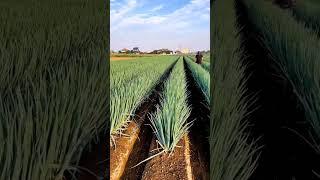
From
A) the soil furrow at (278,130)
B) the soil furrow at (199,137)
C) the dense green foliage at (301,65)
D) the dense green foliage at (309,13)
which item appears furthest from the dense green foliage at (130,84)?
the dense green foliage at (309,13)

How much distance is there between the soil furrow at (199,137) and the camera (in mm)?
885

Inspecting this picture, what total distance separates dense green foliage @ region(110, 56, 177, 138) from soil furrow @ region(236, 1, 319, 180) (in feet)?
1.10

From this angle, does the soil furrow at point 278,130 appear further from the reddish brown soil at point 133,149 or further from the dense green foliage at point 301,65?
the reddish brown soil at point 133,149

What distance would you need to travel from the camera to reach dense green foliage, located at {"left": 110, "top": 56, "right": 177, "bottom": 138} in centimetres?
92

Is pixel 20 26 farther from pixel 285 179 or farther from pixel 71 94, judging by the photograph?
pixel 285 179

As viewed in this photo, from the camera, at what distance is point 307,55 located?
5.39 ft

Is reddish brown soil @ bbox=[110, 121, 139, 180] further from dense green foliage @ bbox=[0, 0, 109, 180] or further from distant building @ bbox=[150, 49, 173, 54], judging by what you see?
distant building @ bbox=[150, 49, 173, 54]

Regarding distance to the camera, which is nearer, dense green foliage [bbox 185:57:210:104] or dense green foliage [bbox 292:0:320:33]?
dense green foliage [bbox 185:57:210:104]

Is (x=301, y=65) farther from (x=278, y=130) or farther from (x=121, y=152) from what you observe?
(x=121, y=152)

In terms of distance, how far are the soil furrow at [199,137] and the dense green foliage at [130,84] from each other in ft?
0.40

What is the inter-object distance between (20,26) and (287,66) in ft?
4.13

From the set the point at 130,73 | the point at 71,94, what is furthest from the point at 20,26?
the point at 130,73

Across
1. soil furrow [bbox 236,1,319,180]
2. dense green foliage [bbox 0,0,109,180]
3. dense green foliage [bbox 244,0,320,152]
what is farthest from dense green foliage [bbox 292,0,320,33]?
dense green foliage [bbox 0,0,109,180]

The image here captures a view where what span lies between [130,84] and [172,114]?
12 cm
